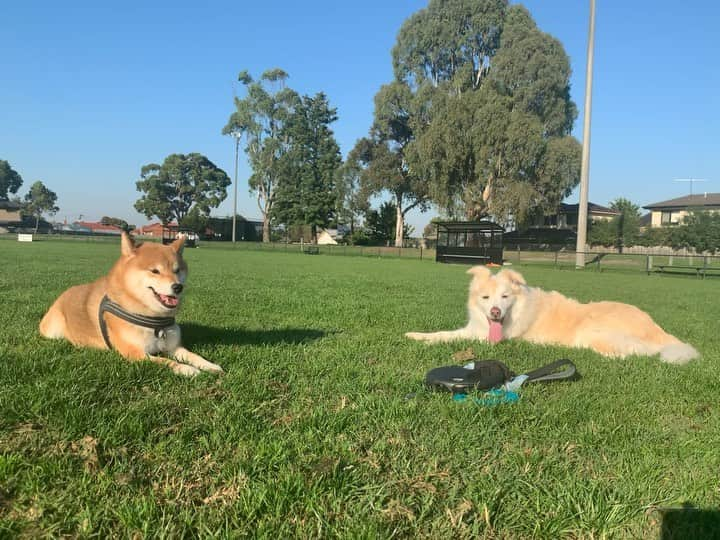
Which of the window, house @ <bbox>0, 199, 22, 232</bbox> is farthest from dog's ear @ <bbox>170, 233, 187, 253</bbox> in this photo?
house @ <bbox>0, 199, 22, 232</bbox>

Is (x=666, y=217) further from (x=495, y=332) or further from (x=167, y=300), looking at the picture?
(x=167, y=300)

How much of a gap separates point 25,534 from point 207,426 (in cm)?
90

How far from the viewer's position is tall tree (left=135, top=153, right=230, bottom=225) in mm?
82938

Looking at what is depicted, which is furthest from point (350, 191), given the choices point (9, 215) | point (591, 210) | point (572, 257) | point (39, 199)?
point (39, 199)

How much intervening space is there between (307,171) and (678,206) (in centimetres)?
5645

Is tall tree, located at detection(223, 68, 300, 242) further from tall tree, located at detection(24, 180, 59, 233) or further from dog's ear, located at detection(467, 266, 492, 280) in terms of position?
tall tree, located at detection(24, 180, 59, 233)

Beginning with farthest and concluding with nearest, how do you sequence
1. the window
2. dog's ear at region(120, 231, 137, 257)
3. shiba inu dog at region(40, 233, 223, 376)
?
the window → dog's ear at region(120, 231, 137, 257) → shiba inu dog at region(40, 233, 223, 376)

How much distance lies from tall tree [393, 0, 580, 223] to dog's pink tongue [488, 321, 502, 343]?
35.2 metres

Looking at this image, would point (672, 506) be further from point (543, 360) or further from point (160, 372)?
point (160, 372)

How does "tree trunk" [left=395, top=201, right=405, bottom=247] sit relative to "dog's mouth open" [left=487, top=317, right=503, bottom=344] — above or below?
above

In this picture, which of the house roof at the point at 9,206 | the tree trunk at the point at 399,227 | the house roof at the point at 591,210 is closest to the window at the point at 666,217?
the house roof at the point at 591,210

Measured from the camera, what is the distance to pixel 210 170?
84625 millimetres

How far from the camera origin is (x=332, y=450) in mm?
2186

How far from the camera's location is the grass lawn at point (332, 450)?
1692mm
